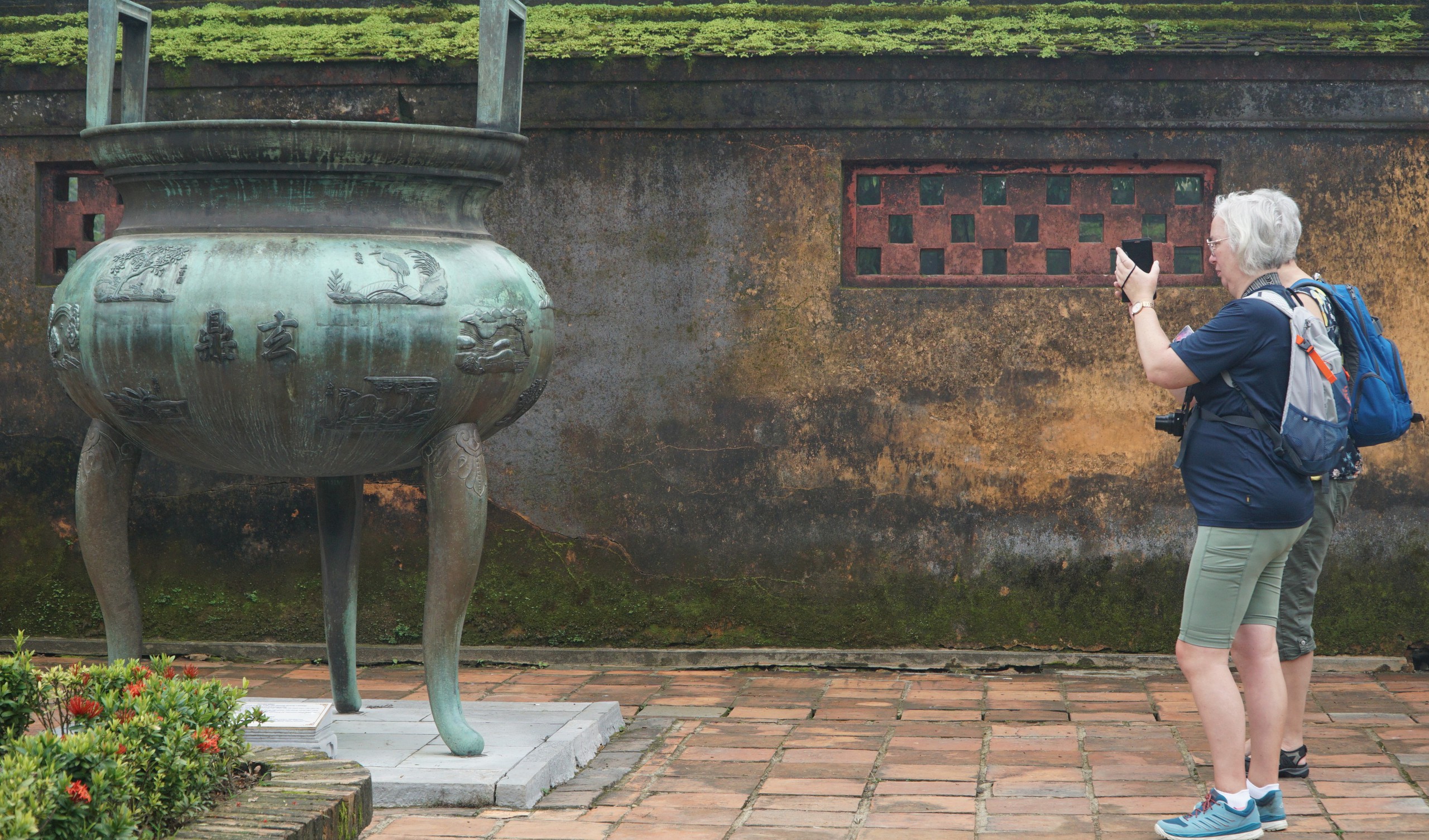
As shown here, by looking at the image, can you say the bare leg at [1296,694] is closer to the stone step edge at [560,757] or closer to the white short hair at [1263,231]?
the white short hair at [1263,231]

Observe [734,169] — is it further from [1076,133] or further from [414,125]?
[414,125]

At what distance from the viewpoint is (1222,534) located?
3.73 meters

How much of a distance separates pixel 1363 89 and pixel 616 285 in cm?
337

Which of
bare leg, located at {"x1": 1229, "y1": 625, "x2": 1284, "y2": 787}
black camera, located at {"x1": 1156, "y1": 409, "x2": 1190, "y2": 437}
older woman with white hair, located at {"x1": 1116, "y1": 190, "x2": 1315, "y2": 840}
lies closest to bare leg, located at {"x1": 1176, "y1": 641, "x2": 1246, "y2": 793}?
older woman with white hair, located at {"x1": 1116, "y1": 190, "x2": 1315, "y2": 840}

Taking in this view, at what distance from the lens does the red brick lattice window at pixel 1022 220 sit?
628 centimetres

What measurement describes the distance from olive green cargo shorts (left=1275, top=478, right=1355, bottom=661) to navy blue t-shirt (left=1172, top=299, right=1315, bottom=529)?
644 mm

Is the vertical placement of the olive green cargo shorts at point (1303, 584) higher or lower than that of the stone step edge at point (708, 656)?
higher

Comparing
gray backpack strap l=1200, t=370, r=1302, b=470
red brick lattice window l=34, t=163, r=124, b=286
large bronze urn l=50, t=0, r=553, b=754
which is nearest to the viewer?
gray backpack strap l=1200, t=370, r=1302, b=470

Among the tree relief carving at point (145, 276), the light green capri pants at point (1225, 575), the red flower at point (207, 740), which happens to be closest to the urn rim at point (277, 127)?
the tree relief carving at point (145, 276)

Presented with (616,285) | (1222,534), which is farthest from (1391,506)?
(616,285)

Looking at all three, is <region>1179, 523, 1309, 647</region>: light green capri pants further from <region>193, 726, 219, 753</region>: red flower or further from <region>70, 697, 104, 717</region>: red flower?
<region>70, 697, 104, 717</region>: red flower

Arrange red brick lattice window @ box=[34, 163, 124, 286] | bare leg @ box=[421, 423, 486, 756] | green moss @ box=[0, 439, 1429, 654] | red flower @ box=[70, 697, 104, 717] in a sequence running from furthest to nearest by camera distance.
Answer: red brick lattice window @ box=[34, 163, 124, 286]
green moss @ box=[0, 439, 1429, 654]
bare leg @ box=[421, 423, 486, 756]
red flower @ box=[70, 697, 104, 717]

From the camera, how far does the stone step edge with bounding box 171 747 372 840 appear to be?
101 inches

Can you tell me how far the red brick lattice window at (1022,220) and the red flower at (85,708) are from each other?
411 cm
